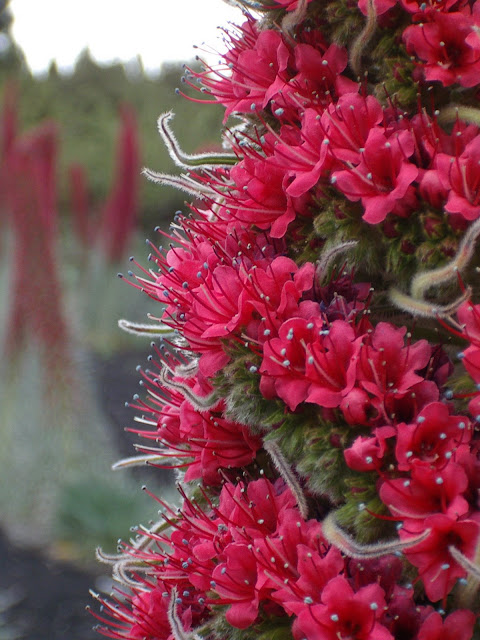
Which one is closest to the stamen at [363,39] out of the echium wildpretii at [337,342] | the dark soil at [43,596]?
the echium wildpretii at [337,342]

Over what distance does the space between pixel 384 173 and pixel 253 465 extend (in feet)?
1.64

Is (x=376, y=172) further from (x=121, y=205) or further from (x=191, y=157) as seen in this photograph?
(x=121, y=205)

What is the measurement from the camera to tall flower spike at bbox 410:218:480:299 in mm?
1059

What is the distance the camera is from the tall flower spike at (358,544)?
0.97 metres

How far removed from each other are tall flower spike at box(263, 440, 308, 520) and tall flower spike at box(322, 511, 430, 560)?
1.8 inches

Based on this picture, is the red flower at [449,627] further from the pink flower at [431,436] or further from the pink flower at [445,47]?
the pink flower at [445,47]

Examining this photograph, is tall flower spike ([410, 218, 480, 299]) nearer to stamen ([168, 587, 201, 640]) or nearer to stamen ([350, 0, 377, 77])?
stamen ([350, 0, 377, 77])

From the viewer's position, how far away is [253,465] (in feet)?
4.26

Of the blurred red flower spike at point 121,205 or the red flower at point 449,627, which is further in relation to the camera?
the blurred red flower spike at point 121,205

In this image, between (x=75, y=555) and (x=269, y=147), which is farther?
(x=75, y=555)

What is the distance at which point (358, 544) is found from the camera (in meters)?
1.03

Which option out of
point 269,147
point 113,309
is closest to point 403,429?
point 269,147

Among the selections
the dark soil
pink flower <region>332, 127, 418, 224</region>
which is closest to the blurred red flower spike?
the dark soil

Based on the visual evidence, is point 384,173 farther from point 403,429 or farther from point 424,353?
point 403,429
